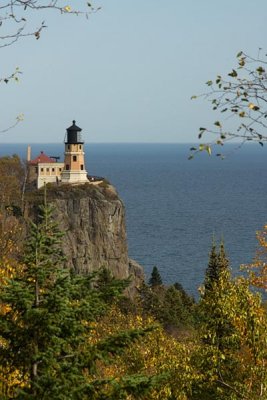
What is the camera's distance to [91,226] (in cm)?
9244

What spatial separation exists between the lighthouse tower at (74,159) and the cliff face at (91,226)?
10.9 ft

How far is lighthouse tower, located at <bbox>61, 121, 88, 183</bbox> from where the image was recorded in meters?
98.5

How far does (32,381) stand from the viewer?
13.1m

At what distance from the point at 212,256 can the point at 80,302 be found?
99.6 feet

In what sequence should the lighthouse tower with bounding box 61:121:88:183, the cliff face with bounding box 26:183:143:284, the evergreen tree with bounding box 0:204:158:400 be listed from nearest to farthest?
the evergreen tree with bounding box 0:204:158:400 → the cliff face with bounding box 26:183:143:284 → the lighthouse tower with bounding box 61:121:88:183

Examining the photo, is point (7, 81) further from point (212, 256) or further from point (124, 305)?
point (124, 305)

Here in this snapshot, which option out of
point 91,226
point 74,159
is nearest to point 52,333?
point 91,226

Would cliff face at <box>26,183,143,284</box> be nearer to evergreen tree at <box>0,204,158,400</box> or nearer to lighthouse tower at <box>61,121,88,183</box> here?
lighthouse tower at <box>61,121,88,183</box>

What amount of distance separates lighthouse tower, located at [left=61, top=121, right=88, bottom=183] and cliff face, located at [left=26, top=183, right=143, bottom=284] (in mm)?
3336

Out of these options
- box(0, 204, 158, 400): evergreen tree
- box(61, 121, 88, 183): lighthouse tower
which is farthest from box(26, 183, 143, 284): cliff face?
box(0, 204, 158, 400): evergreen tree

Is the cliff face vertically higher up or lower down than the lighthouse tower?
lower down

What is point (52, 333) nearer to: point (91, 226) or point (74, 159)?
point (91, 226)

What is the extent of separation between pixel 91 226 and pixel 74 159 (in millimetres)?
13486

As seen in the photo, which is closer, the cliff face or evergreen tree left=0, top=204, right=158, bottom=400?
evergreen tree left=0, top=204, right=158, bottom=400
